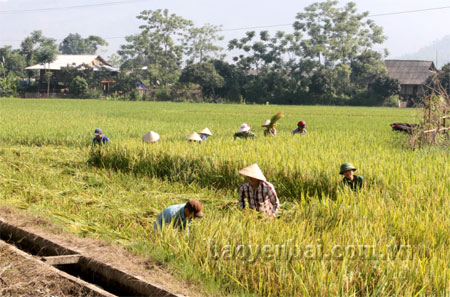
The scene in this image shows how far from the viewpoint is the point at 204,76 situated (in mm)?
49375

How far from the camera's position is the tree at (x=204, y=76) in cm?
4944

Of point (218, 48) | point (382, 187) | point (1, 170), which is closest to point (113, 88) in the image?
point (218, 48)

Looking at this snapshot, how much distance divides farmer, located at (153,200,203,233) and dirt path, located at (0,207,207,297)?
506mm

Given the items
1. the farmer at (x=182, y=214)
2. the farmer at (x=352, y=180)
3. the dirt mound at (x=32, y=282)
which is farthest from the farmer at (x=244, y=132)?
the dirt mound at (x=32, y=282)

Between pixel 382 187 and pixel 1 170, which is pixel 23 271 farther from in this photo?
pixel 1 170

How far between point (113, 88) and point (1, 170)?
44725mm

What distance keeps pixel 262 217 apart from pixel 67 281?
2182mm

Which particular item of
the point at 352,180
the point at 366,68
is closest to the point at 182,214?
the point at 352,180

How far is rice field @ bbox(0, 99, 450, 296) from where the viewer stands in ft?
13.0

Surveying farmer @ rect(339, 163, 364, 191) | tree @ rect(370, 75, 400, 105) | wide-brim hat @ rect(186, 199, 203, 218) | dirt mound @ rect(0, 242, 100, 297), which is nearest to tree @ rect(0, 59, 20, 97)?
tree @ rect(370, 75, 400, 105)

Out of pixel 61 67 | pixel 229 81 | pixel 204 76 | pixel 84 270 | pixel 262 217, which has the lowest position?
pixel 84 270

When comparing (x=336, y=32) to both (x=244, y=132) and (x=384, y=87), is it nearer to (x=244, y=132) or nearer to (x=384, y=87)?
(x=384, y=87)

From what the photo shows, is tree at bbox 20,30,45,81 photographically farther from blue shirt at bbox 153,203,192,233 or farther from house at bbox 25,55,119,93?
blue shirt at bbox 153,203,192,233

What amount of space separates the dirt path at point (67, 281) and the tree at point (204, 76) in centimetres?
4471
